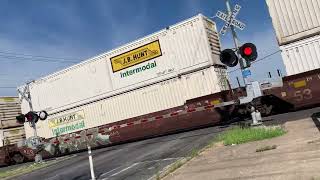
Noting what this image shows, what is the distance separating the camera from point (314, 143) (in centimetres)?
837

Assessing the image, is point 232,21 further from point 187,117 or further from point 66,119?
point 66,119

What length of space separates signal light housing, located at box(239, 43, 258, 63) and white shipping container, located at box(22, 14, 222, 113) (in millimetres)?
9040

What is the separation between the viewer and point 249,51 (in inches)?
510

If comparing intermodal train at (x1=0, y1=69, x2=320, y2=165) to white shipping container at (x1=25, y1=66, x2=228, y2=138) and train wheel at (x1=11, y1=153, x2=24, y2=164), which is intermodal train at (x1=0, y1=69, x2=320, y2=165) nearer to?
train wheel at (x1=11, y1=153, x2=24, y2=164)

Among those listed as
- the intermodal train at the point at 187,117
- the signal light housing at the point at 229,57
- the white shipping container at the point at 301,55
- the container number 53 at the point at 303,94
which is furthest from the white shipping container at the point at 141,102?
the signal light housing at the point at 229,57

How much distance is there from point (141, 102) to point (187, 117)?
4097mm

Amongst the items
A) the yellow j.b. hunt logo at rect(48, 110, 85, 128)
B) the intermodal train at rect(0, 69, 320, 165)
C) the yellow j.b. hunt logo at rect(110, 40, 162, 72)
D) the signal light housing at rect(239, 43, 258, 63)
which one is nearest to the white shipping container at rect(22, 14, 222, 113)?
the yellow j.b. hunt logo at rect(110, 40, 162, 72)

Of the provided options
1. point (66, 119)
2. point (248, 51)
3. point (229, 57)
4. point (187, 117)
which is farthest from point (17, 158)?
point (248, 51)

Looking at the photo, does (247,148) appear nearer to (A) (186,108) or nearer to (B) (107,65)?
(A) (186,108)

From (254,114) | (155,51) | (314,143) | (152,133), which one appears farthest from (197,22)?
(314,143)

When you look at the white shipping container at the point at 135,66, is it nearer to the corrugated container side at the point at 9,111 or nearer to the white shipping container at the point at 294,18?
the corrugated container side at the point at 9,111

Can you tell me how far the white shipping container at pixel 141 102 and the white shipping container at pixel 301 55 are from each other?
4.38m

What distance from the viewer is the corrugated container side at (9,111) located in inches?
1305

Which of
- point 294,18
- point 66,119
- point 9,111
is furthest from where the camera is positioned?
point 9,111
